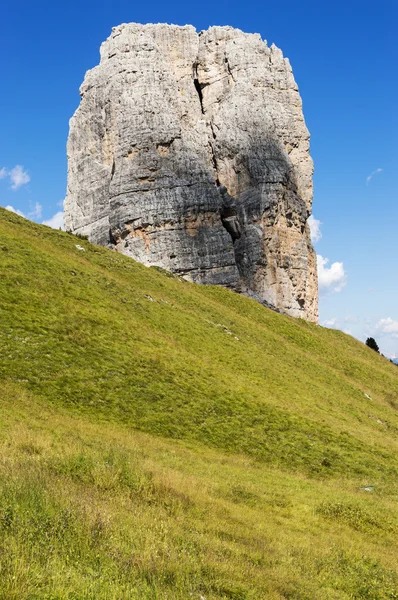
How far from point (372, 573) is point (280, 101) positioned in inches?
3960

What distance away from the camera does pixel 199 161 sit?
88.3m

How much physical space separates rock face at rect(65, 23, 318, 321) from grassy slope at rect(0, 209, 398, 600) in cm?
3178

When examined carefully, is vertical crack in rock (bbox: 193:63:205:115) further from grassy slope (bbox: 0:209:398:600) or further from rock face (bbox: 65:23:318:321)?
grassy slope (bbox: 0:209:398:600)

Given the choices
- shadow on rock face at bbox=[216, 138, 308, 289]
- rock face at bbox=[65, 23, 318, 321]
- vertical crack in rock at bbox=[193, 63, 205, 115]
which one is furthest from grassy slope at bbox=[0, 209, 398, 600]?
vertical crack in rock at bbox=[193, 63, 205, 115]

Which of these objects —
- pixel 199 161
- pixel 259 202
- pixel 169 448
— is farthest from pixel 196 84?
pixel 169 448

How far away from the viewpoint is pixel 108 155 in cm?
9294

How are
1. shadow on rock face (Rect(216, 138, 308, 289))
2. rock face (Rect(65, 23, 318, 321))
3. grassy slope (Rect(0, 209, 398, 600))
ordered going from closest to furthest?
grassy slope (Rect(0, 209, 398, 600)) → rock face (Rect(65, 23, 318, 321)) → shadow on rock face (Rect(216, 138, 308, 289))

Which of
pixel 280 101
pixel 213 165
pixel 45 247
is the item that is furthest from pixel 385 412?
pixel 280 101

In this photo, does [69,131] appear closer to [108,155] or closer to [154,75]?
[108,155]

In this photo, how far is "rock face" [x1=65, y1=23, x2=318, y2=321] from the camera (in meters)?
84.2

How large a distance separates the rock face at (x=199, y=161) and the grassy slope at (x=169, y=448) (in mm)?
31779

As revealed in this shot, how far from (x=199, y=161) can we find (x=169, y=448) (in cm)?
7513

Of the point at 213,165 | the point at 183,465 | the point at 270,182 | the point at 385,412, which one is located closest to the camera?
the point at 183,465

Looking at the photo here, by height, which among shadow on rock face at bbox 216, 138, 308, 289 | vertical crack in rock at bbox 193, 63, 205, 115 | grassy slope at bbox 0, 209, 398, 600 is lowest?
grassy slope at bbox 0, 209, 398, 600
